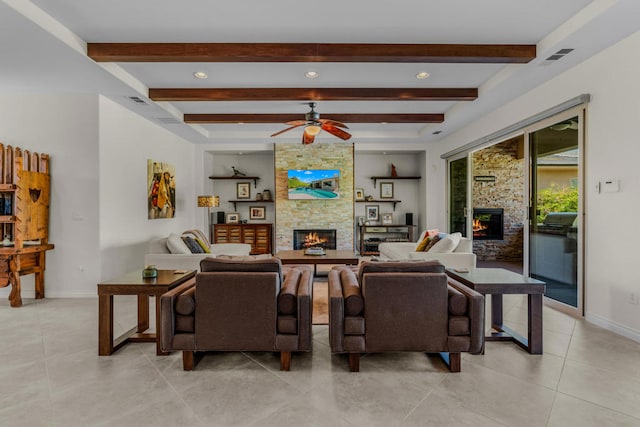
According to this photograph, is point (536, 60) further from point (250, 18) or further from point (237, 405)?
point (237, 405)

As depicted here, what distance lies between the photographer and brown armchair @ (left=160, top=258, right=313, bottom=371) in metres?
2.50

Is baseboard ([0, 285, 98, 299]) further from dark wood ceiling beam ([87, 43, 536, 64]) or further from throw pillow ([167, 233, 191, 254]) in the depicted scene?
dark wood ceiling beam ([87, 43, 536, 64])

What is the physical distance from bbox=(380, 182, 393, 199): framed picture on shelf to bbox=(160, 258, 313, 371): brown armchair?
252 inches

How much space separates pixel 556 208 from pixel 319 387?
3696mm

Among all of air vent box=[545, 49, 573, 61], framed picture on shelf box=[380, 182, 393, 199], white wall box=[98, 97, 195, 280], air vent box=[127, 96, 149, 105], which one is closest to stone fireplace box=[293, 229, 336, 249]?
framed picture on shelf box=[380, 182, 393, 199]

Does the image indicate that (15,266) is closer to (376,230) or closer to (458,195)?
(376,230)

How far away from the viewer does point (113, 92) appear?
4.44 metres

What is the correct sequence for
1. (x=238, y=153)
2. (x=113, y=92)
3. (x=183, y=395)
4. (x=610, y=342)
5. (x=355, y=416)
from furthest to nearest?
(x=238, y=153) < (x=113, y=92) < (x=610, y=342) < (x=183, y=395) < (x=355, y=416)

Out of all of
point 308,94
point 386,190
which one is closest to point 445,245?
point 308,94

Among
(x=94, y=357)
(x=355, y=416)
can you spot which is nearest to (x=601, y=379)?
(x=355, y=416)

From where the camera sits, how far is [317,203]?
7898mm

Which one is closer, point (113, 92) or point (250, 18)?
point (250, 18)

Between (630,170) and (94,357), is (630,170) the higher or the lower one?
the higher one

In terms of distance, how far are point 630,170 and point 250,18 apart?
369cm
